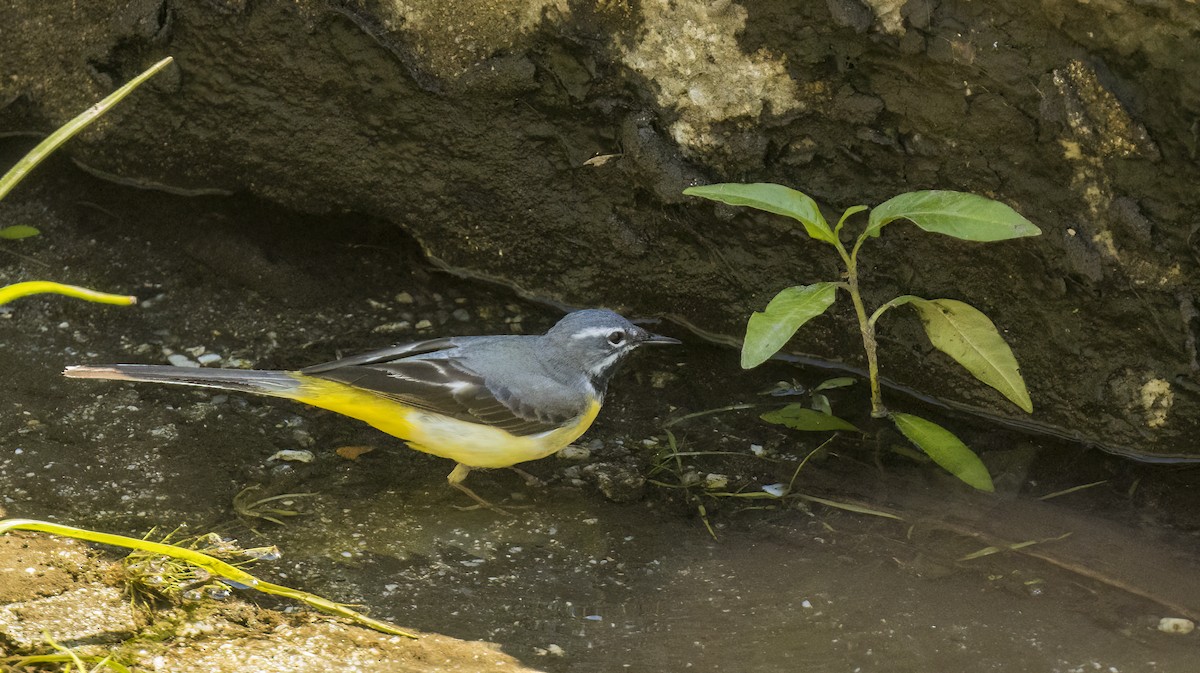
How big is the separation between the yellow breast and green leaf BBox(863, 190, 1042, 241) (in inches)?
64.0

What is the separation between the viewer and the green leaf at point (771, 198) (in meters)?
4.74

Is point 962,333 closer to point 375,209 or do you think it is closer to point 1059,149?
point 1059,149

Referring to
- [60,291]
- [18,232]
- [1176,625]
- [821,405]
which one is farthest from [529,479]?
[18,232]

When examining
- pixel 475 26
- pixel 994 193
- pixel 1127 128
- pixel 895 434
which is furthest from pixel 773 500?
pixel 475 26

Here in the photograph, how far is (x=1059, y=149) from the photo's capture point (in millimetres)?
4641

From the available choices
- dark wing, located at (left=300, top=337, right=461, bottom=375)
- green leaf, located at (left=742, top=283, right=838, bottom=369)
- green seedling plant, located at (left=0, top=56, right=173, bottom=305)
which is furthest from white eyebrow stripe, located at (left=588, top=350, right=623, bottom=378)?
green seedling plant, located at (left=0, top=56, right=173, bottom=305)

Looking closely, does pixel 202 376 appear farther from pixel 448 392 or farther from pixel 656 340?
pixel 656 340

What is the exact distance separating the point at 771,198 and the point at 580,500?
148 cm

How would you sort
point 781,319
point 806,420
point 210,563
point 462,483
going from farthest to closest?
1. point 806,420
2. point 462,483
3. point 781,319
4. point 210,563

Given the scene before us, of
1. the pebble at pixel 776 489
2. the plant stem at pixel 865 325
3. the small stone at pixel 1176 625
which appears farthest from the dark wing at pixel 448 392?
the small stone at pixel 1176 625

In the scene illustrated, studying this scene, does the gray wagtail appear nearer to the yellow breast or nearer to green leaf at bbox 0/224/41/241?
the yellow breast

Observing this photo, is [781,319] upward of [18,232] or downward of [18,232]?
upward

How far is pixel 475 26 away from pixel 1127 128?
8.94ft

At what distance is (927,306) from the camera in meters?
5.08
